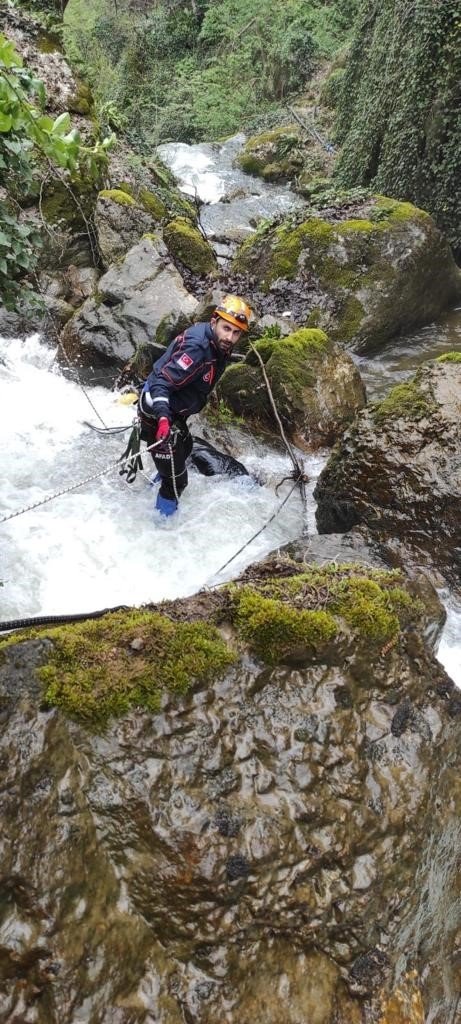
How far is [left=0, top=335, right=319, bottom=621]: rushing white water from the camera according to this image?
5.75 m

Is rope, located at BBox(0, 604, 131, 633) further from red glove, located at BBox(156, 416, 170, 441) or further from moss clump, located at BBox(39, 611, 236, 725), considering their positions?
red glove, located at BBox(156, 416, 170, 441)

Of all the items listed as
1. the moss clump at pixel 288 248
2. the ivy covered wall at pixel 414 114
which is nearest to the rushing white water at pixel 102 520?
the moss clump at pixel 288 248

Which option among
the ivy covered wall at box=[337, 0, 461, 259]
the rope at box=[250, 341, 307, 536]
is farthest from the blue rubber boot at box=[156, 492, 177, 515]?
the ivy covered wall at box=[337, 0, 461, 259]

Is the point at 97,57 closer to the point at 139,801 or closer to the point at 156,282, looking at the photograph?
the point at 156,282

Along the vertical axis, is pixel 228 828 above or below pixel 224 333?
below

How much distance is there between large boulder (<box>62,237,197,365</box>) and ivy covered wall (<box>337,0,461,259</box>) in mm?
7419

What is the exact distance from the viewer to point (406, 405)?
240 inches

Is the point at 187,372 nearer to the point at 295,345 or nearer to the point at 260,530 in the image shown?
the point at 260,530

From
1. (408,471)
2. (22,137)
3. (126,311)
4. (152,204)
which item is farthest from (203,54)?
(22,137)

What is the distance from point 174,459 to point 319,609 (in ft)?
11.7

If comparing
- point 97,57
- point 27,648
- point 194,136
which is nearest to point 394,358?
point 27,648

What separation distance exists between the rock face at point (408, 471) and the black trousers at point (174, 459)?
60.1 inches

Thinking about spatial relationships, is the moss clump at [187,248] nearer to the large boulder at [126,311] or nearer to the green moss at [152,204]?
the large boulder at [126,311]

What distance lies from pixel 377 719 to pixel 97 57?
3315 centimetres
